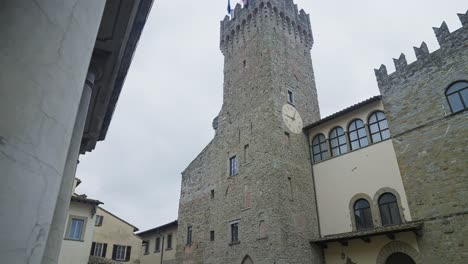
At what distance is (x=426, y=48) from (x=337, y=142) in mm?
6493

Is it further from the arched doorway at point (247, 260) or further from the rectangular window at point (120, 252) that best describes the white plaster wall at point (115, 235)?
the arched doorway at point (247, 260)

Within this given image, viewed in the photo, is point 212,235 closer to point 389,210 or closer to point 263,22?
point 389,210

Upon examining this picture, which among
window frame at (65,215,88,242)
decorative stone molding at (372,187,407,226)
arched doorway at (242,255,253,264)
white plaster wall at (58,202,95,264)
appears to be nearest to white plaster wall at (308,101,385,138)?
decorative stone molding at (372,187,407,226)

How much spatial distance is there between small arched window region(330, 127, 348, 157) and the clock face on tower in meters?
2.14

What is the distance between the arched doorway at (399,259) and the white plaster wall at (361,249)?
526mm

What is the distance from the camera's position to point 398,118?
635 inches

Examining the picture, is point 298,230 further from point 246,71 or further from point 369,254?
point 246,71

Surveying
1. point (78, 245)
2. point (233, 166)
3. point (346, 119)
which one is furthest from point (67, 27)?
point (78, 245)

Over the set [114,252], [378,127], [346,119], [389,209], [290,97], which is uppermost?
[290,97]

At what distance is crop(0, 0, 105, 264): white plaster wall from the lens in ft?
7.21

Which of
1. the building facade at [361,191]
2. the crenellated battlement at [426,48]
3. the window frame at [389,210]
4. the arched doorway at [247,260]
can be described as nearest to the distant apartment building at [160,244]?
the arched doorway at [247,260]

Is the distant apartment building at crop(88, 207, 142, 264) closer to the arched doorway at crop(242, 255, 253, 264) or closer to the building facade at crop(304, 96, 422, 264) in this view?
the arched doorway at crop(242, 255, 253, 264)

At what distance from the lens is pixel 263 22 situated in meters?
22.2

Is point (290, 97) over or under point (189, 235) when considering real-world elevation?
over
